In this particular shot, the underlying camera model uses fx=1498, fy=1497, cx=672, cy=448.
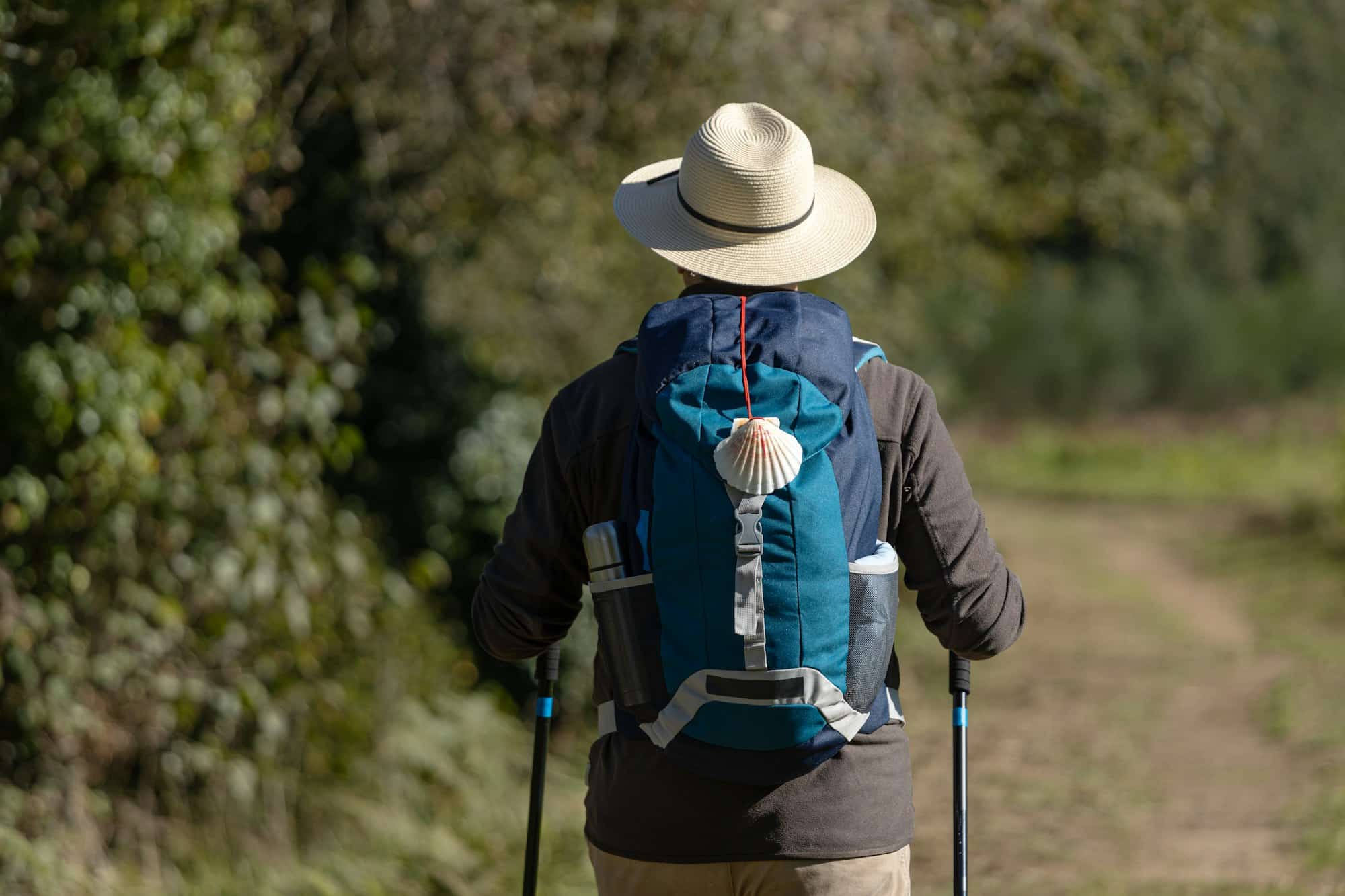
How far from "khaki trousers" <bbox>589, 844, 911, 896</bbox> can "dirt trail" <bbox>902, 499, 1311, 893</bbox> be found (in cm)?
348

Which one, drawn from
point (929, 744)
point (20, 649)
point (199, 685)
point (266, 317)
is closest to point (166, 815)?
point (199, 685)

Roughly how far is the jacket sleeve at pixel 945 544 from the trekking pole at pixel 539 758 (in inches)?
29.7

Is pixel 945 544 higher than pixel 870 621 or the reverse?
higher

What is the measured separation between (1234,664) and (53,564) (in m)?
7.16

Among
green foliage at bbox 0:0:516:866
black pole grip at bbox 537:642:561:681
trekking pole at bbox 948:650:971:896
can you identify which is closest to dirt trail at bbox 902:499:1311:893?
green foliage at bbox 0:0:516:866

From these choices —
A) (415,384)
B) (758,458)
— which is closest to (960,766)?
(758,458)

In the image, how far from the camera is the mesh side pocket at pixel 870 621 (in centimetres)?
212

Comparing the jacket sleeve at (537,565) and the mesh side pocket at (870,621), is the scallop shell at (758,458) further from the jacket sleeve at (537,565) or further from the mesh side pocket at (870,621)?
the jacket sleeve at (537,565)

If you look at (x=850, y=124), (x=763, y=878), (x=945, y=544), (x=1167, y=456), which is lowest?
(x=763, y=878)

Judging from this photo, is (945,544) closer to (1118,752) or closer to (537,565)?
(537,565)

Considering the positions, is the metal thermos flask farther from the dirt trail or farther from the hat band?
the dirt trail

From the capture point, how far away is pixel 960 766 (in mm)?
2686

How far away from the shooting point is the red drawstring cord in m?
2.08

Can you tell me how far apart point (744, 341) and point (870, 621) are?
0.44m
